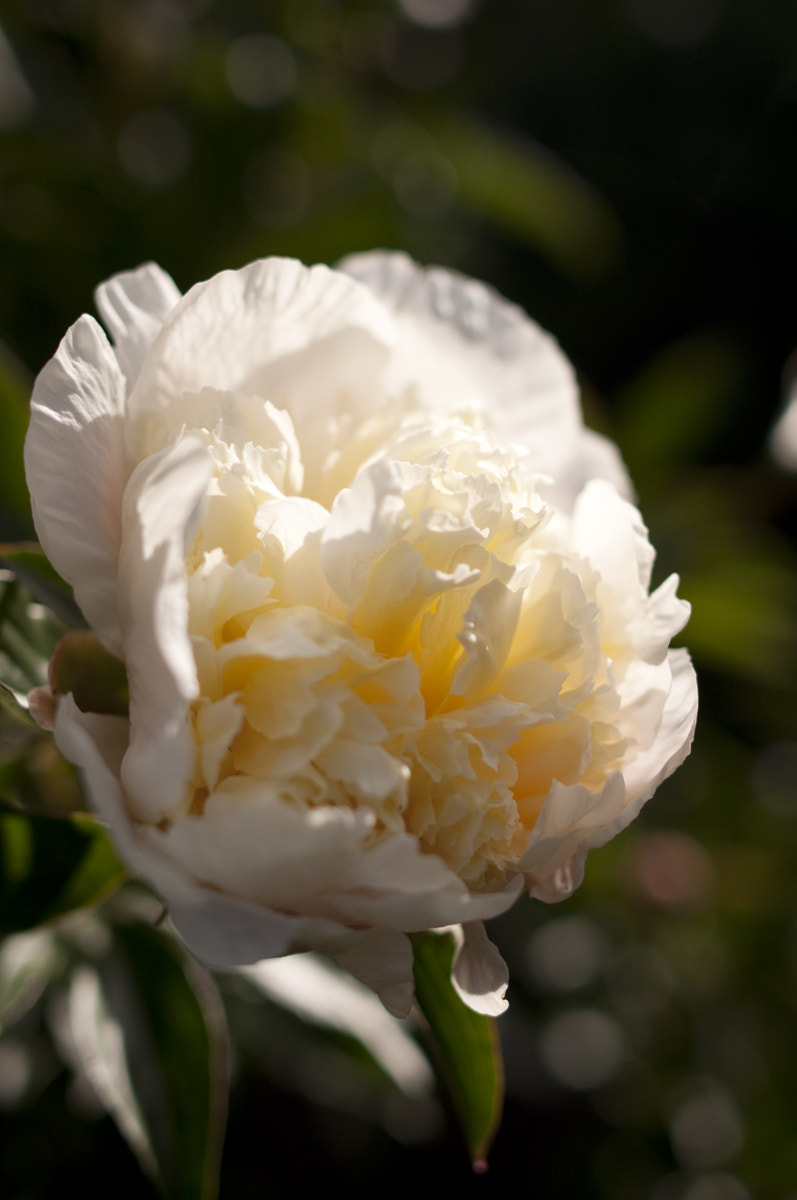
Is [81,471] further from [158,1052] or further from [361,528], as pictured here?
[158,1052]

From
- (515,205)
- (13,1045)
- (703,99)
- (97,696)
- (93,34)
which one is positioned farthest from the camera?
(703,99)

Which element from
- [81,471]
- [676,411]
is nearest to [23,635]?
[81,471]

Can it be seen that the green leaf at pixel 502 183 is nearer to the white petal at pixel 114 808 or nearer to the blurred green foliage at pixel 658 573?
the blurred green foliage at pixel 658 573

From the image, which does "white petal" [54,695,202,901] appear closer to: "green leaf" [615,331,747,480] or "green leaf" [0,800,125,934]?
"green leaf" [0,800,125,934]

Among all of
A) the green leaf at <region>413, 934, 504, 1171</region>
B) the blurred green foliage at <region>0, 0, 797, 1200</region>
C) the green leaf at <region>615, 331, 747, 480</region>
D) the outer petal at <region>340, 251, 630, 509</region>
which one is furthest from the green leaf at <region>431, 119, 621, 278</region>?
the green leaf at <region>413, 934, 504, 1171</region>

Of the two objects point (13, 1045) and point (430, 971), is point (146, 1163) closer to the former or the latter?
point (430, 971)

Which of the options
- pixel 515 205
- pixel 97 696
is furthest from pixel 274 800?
pixel 515 205
